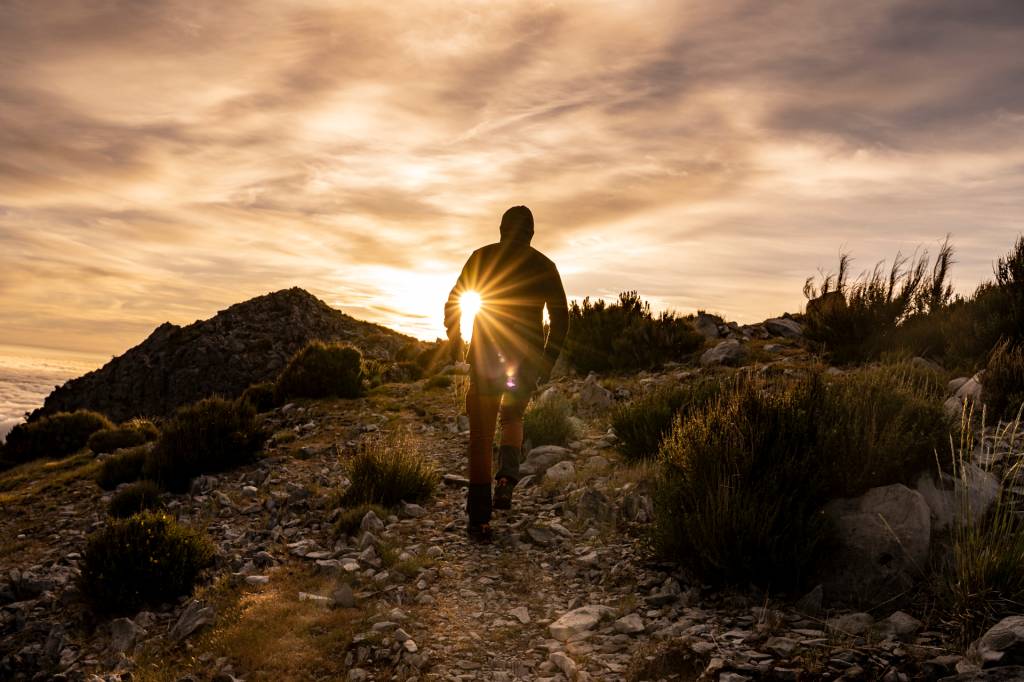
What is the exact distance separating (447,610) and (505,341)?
2.60 m

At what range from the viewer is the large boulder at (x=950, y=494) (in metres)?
4.49

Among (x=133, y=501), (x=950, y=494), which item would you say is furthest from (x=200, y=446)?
(x=950, y=494)

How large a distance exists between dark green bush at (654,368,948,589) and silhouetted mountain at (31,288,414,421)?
20163mm

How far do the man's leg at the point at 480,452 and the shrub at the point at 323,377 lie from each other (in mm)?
9295

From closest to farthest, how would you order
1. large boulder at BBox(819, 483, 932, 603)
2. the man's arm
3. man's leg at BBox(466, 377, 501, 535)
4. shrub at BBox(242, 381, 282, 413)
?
large boulder at BBox(819, 483, 932, 603)
man's leg at BBox(466, 377, 501, 535)
the man's arm
shrub at BBox(242, 381, 282, 413)

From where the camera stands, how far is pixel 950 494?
4.78 meters

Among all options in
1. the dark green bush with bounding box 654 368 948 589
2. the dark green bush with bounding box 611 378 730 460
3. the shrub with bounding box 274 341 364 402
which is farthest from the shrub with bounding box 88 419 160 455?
the dark green bush with bounding box 654 368 948 589

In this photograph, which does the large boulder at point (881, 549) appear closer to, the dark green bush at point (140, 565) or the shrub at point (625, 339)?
the dark green bush at point (140, 565)

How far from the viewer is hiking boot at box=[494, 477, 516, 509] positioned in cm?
662

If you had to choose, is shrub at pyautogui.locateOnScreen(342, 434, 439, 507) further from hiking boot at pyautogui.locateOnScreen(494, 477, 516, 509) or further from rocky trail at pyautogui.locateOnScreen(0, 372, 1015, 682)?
hiking boot at pyautogui.locateOnScreen(494, 477, 516, 509)

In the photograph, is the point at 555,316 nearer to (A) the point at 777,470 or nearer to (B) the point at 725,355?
(A) the point at 777,470

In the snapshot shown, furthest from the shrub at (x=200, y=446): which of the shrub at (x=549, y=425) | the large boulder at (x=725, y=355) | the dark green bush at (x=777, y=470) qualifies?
the large boulder at (x=725, y=355)

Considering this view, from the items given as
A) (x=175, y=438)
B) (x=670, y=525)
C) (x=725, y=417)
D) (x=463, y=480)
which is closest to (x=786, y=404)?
(x=725, y=417)

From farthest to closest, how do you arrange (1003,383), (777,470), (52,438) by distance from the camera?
(52,438) → (1003,383) → (777,470)
